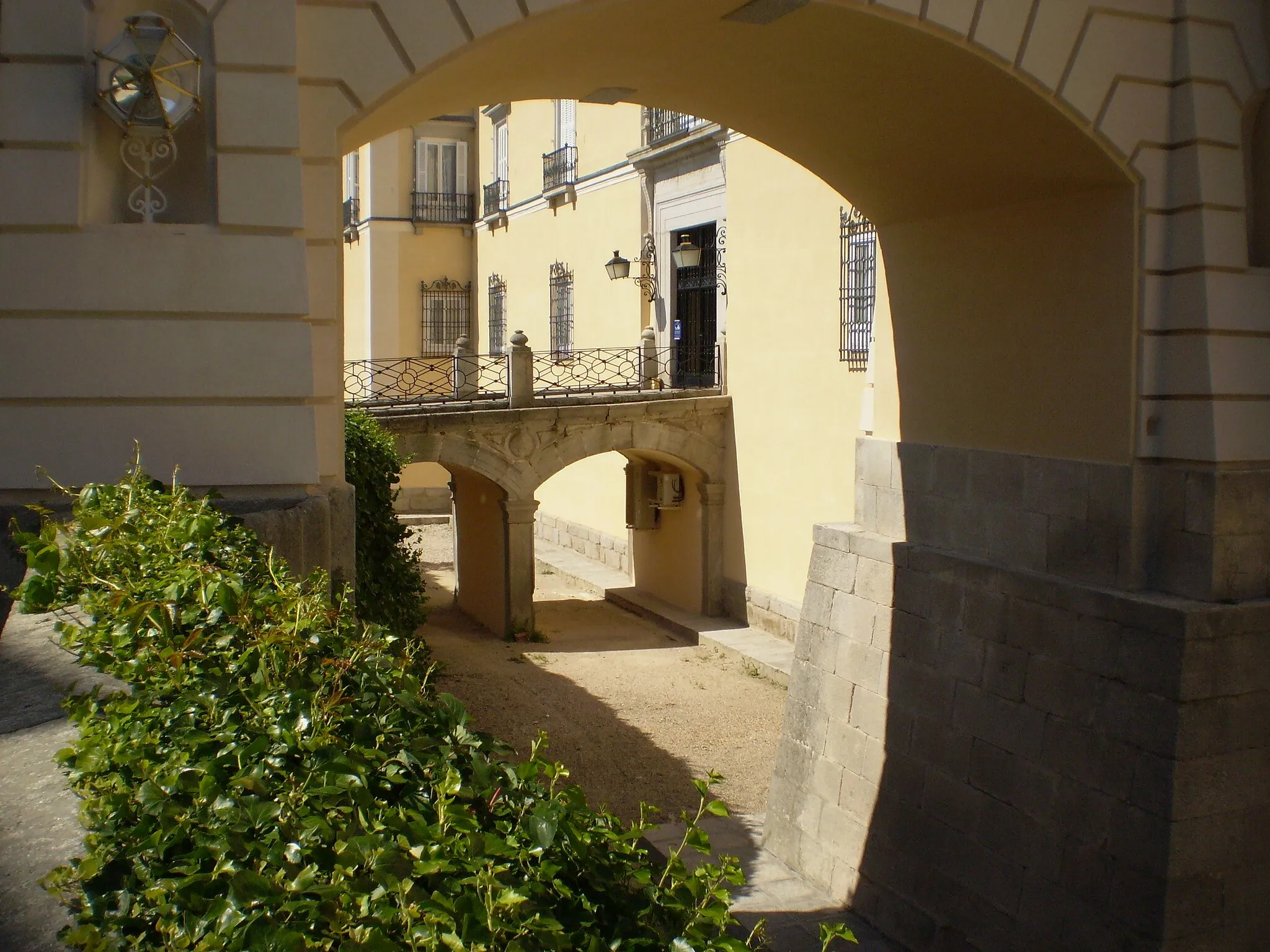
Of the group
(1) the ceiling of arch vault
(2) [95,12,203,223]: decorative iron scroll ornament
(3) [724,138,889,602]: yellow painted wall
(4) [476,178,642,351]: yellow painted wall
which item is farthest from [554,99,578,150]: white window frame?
(2) [95,12,203,223]: decorative iron scroll ornament

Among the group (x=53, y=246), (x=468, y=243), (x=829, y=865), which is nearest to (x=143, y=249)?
(x=53, y=246)

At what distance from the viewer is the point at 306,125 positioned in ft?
15.4

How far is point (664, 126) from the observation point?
17719mm

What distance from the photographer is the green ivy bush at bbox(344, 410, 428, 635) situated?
983 centimetres

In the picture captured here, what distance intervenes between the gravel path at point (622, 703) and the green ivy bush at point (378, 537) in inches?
61.2

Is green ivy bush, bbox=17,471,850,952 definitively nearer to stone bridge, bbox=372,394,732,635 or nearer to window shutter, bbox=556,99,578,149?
stone bridge, bbox=372,394,732,635

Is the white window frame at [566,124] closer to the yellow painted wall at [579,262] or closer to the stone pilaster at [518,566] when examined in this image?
the yellow painted wall at [579,262]

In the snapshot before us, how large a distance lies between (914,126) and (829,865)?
486 cm

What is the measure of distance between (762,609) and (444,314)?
1372cm

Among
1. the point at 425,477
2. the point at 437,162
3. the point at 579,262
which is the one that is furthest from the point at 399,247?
the point at 579,262

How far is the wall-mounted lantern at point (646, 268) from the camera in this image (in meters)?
18.3

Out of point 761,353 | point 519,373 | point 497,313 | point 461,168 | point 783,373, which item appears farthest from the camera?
point 461,168

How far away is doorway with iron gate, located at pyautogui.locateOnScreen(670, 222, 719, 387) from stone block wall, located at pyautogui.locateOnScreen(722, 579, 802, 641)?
3.01 m

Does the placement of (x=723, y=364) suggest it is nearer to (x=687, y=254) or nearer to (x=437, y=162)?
(x=687, y=254)
